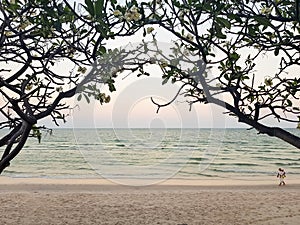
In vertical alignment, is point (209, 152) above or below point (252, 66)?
below

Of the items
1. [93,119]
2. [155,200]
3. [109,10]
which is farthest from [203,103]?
[155,200]

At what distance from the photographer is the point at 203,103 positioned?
3.00 m

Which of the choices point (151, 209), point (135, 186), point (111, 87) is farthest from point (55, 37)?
point (135, 186)

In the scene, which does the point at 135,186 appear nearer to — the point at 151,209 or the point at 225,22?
the point at 151,209

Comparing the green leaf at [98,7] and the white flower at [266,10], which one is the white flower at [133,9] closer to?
the green leaf at [98,7]

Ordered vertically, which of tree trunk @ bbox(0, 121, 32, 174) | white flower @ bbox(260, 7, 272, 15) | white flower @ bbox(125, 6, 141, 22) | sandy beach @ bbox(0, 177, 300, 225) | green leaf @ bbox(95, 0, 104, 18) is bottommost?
sandy beach @ bbox(0, 177, 300, 225)

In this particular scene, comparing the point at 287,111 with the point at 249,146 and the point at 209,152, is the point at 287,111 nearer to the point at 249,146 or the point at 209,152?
the point at 209,152

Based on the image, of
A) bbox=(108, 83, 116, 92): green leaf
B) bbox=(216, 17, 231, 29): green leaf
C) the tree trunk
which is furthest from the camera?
the tree trunk

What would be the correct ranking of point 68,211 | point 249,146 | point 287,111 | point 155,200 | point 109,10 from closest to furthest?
point 109,10, point 287,111, point 68,211, point 155,200, point 249,146

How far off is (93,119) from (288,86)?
124cm

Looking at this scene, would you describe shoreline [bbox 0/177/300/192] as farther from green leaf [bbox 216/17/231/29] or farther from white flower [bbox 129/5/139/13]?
green leaf [bbox 216/17/231/29]

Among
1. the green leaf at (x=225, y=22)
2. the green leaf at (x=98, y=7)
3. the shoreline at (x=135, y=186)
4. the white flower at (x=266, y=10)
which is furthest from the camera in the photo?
the shoreline at (x=135, y=186)

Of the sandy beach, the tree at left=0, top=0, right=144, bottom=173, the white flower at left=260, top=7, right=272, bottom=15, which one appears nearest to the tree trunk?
the tree at left=0, top=0, right=144, bottom=173

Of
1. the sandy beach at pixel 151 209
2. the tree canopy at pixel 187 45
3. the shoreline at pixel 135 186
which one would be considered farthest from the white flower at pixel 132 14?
the shoreline at pixel 135 186
